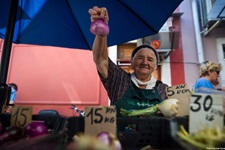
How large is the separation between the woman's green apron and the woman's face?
0.16m

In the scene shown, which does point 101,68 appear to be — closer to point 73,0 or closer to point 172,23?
point 73,0

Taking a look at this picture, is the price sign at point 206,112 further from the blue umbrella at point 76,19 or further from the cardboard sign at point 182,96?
the blue umbrella at point 76,19

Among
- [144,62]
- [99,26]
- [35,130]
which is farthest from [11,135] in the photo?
[144,62]

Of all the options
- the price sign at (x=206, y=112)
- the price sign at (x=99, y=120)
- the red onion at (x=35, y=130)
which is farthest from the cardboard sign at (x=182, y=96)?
the red onion at (x=35, y=130)

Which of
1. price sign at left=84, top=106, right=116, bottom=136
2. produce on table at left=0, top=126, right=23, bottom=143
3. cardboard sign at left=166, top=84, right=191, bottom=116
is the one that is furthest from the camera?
cardboard sign at left=166, top=84, right=191, bottom=116

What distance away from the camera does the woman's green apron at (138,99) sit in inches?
40.9

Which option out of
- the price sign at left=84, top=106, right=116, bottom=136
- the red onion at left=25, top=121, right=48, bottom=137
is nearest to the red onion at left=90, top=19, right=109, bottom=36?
the price sign at left=84, top=106, right=116, bottom=136

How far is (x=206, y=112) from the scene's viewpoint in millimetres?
577

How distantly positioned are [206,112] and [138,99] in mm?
522

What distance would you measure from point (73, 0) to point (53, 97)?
246cm

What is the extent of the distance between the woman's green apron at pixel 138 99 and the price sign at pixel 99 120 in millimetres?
416

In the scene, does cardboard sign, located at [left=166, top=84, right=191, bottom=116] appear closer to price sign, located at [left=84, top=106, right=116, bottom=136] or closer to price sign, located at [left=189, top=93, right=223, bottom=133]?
price sign, located at [left=189, top=93, right=223, bottom=133]

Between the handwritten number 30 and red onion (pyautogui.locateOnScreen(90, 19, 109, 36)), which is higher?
red onion (pyautogui.locateOnScreen(90, 19, 109, 36))

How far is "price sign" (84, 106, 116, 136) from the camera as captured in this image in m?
0.61
